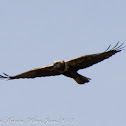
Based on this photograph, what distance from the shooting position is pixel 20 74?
25.0 metres

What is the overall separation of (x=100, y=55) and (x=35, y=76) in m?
3.29

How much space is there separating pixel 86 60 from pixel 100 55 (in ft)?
2.11

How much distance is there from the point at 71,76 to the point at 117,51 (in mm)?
2337

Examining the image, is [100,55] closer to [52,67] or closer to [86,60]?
[86,60]

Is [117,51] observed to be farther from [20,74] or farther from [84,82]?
[20,74]

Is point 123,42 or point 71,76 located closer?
point 123,42

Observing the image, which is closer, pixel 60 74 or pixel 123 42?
pixel 123 42

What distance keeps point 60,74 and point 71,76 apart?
0.50 m

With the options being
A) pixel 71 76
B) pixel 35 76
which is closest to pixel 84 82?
pixel 71 76

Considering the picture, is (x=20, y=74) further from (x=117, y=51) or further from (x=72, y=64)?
(x=117, y=51)

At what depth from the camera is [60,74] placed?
2427cm

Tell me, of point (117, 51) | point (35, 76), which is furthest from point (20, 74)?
point (117, 51)

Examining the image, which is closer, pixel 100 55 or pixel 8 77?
pixel 100 55

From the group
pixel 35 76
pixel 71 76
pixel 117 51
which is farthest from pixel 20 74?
pixel 117 51
